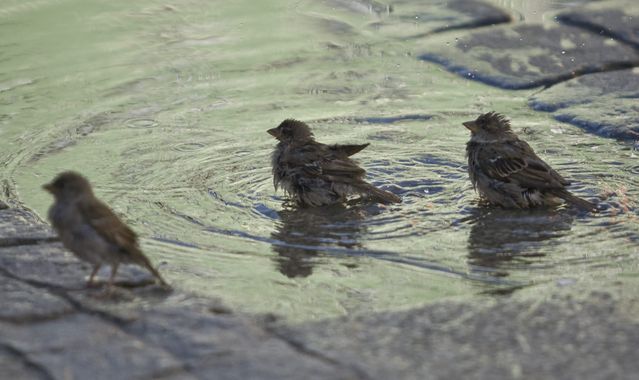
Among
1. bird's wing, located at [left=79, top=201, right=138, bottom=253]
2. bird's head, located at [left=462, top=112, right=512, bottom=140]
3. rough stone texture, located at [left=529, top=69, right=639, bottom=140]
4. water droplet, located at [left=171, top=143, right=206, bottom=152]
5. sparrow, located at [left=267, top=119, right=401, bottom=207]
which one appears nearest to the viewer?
bird's wing, located at [left=79, top=201, right=138, bottom=253]

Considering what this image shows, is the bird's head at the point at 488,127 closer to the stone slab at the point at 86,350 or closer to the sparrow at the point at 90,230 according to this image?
the sparrow at the point at 90,230

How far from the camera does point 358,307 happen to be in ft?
15.9

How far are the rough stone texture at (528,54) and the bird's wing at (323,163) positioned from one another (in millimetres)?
2561

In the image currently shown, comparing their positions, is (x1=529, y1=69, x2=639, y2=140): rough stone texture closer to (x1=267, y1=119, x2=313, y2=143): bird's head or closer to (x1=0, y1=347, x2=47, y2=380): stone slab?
(x1=267, y1=119, x2=313, y2=143): bird's head

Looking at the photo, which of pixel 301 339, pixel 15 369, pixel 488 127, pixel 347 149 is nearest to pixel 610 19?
pixel 488 127

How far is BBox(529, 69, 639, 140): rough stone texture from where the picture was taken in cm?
836

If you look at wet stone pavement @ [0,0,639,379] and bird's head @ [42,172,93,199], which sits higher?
bird's head @ [42,172,93,199]

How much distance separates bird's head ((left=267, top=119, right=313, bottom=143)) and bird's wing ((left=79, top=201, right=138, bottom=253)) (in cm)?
289

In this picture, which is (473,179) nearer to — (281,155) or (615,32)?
(281,155)

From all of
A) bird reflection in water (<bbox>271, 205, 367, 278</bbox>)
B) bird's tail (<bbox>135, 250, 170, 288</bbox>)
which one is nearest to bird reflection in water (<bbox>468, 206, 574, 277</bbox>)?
bird reflection in water (<bbox>271, 205, 367, 278</bbox>)

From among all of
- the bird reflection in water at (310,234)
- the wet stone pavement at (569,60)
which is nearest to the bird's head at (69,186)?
the bird reflection in water at (310,234)

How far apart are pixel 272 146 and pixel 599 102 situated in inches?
108

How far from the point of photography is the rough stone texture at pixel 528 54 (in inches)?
Result: 386

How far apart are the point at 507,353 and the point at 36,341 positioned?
1.80 m
